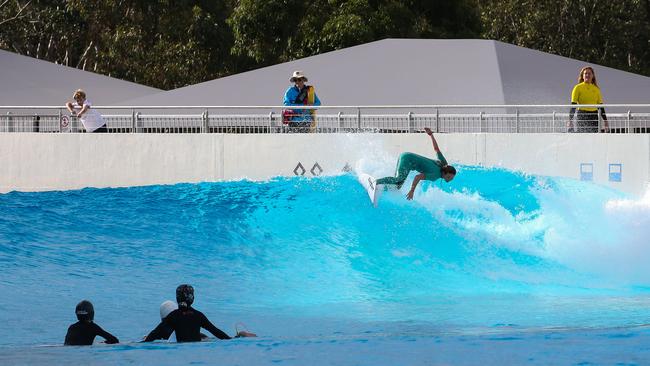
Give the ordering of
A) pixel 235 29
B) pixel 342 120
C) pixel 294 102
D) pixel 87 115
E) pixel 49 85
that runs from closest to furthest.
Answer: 1. pixel 342 120
2. pixel 294 102
3. pixel 87 115
4. pixel 49 85
5. pixel 235 29

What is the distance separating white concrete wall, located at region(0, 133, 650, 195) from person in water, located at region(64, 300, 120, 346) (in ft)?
33.9

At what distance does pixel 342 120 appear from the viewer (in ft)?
66.7

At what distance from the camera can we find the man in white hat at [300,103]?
20688 mm

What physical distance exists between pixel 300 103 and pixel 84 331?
450 inches

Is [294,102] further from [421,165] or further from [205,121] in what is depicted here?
[421,165]

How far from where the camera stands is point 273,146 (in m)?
21.0

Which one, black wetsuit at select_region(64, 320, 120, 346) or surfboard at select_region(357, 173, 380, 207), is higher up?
surfboard at select_region(357, 173, 380, 207)

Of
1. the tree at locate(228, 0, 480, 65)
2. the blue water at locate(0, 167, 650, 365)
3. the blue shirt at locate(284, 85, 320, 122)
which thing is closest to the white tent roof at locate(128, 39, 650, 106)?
the blue shirt at locate(284, 85, 320, 122)

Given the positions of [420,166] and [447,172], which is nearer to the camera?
[447,172]

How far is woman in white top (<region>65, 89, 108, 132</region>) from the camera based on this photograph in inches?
848

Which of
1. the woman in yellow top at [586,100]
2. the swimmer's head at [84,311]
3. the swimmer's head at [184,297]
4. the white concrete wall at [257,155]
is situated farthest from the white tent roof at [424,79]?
the swimmer's head at [84,311]

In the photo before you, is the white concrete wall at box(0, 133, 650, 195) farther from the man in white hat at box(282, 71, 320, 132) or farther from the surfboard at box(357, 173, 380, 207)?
the surfboard at box(357, 173, 380, 207)

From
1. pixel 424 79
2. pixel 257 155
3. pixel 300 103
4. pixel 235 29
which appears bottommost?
pixel 257 155

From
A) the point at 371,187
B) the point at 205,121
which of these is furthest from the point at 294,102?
the point at 371,187
